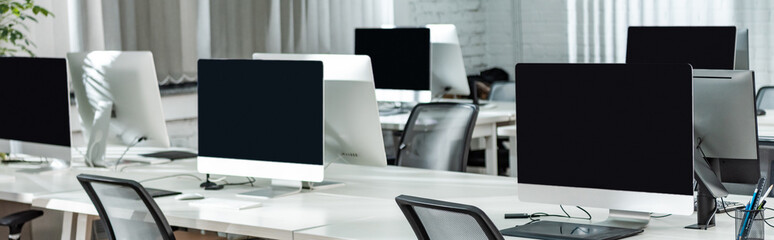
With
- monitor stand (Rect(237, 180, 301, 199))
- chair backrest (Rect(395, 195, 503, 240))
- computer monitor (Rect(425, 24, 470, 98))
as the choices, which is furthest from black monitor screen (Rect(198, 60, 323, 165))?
computer monitor (Rect(425, 24, 470, 98))

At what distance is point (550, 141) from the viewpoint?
8.50 feet

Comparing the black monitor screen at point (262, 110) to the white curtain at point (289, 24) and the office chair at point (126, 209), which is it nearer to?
the office chair at point (126, 209)

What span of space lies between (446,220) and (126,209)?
1029 millimetres

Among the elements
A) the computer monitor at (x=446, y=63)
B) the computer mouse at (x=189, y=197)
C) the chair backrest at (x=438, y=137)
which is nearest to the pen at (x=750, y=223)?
the computer mouse at (x=189, y=197)

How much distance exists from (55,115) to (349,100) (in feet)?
3.70

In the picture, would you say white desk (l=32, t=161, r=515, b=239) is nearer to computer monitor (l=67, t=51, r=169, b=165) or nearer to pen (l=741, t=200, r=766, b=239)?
computer monitor (l=67, t=51, r=169, b=165)

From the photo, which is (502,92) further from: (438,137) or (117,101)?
(117,101)

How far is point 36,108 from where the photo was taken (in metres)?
3.80

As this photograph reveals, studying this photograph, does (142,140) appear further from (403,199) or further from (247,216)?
(403,199)

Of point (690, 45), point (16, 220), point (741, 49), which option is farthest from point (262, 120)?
point (741, 49)

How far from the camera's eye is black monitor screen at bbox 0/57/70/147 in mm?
3705

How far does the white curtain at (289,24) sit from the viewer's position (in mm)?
6254

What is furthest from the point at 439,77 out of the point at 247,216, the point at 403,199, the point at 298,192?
the point at 403,199

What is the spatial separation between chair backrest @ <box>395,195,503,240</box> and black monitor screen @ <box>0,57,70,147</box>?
188 cm
